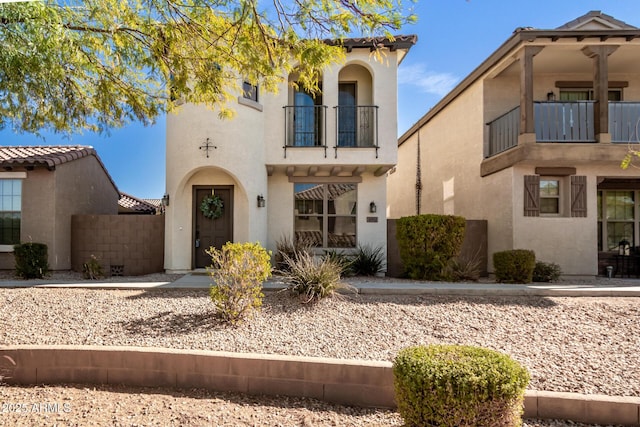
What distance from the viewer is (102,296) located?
678 centimetres

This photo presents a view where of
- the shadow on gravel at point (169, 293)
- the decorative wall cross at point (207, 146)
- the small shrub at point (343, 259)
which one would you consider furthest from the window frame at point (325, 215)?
the shadow on gravel at point (169, 293)

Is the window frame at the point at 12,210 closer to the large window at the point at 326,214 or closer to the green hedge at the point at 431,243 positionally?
the large window at the point at 326,214

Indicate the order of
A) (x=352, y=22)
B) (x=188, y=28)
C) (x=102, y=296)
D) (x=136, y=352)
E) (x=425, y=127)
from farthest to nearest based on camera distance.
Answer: (x=425, y=127) → (x=102, y=296) → (x=188, y=28) → (x=352, y=22) → (x=136, y=352)

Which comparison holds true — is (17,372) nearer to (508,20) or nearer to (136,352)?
(136,352)

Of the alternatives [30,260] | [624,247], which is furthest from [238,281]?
[624,247]

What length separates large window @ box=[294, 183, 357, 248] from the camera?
11305mm

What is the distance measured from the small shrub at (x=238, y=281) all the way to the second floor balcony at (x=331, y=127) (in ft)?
18.5

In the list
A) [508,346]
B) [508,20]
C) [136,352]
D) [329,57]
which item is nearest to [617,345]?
[508,346]

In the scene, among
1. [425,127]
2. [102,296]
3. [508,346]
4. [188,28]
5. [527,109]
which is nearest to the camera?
[508,346]

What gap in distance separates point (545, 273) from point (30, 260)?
12788 millimetres

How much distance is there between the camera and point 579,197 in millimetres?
10055

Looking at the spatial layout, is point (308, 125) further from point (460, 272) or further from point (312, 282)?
point (312, 282)

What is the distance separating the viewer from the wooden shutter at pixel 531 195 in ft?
33.0

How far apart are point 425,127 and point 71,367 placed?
15637 mm
